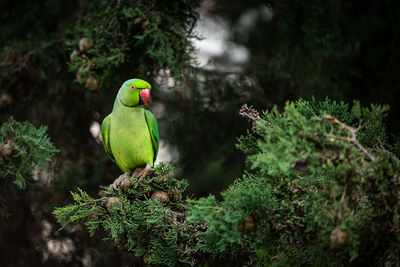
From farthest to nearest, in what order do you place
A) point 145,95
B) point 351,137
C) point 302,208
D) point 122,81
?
point 122,81, point 145,95, point 302,208, point 351,137

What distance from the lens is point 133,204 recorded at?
164 cm

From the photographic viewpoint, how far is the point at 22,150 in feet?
7.36

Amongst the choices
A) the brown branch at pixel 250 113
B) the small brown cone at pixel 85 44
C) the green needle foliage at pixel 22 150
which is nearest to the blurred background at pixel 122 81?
the small brown cone at pixel 85 44

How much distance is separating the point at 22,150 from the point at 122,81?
829 mm

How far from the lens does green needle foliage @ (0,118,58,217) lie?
7.34 ft

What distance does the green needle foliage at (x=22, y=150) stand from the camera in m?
2.24

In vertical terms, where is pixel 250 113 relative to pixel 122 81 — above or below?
above

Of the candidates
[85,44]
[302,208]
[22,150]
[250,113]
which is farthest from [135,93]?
[302,208]

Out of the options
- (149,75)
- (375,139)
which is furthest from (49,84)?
(375,139)

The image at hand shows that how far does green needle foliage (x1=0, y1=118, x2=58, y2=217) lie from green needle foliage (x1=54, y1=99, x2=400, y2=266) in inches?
33.4

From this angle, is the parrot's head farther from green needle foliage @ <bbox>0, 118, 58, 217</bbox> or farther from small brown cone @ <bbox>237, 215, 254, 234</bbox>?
small brown cone @ <bbox>237, 215, 254, 234</bbox>

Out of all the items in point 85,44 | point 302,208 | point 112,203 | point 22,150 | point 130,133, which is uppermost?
point 85,44

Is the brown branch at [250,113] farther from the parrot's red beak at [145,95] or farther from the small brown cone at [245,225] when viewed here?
the parrot's red beak at [145,95]

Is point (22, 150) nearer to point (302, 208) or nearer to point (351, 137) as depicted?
point (302, 208)
